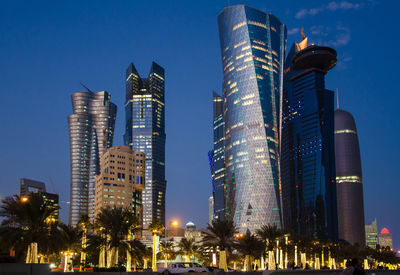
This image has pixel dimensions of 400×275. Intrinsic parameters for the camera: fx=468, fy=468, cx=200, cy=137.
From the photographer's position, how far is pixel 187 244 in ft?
397

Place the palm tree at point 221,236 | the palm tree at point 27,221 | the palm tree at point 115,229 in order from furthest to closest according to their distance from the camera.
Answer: the palm tree at point 221,236
the palm tree at point 115,229
the palm tree at point 27,221

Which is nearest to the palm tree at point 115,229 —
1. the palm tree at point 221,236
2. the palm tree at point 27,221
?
the palm tree at point 221,236

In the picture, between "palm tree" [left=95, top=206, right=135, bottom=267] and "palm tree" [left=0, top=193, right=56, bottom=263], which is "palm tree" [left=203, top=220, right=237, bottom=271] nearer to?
"palm tree" [left=95, top=206, right=135, bottom=267]

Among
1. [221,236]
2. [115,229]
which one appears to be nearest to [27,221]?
[115,229]

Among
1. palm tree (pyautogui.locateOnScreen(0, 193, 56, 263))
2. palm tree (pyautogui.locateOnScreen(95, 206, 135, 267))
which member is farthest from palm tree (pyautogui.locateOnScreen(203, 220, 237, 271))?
palm tree (pyautogui.locateOnScreen(0, 193, 56, 263))

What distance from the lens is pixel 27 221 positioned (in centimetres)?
5200

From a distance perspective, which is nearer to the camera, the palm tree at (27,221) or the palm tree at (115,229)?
the palm tree at (27,221)

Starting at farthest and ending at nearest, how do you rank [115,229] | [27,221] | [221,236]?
[221,236], [115,229], [27,221]

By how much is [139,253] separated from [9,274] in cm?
3722

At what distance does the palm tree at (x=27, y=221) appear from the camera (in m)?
50.6

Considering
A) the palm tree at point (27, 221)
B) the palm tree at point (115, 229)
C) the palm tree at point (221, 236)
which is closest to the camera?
the palm tree at point (27, 221)

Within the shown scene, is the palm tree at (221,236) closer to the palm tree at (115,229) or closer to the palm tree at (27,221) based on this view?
the palm tree at (115,229)

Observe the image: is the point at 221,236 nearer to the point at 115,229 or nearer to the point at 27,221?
the point at 115,229

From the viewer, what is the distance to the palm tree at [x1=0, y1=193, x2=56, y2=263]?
50625mm
